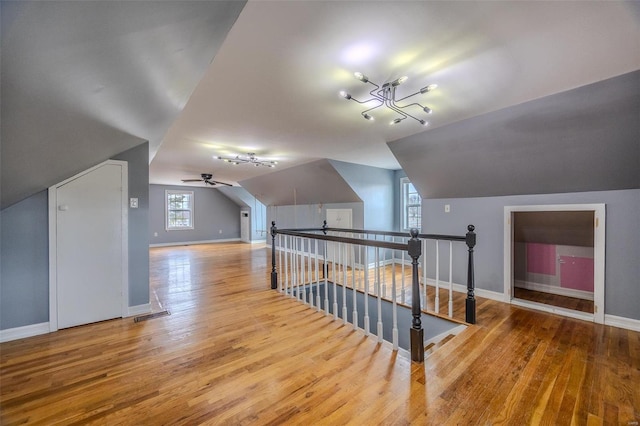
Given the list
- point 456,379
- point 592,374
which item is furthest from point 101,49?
point 592,374

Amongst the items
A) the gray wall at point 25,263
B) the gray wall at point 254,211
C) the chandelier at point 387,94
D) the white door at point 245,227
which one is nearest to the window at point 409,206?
the chandelier at point 387,94

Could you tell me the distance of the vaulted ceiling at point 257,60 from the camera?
1004 millimetres

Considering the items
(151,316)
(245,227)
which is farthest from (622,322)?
(245,227)

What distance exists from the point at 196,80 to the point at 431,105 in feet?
7.12

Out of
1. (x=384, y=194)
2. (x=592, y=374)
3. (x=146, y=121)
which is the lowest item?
(x=592, y=374)

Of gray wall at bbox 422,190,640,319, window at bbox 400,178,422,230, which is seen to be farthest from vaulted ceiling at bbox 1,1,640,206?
window at bbox 400,178,422,230

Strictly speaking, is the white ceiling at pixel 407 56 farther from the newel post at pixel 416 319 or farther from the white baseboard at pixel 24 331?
the white baseboard at pixel 24 331

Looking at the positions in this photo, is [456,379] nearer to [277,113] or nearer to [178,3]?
[178,3]

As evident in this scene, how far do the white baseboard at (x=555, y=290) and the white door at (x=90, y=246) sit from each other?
231 inches

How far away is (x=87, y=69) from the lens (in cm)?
116

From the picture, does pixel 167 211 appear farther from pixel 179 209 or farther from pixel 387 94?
pixel 387 94

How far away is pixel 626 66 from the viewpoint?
187 centimetres

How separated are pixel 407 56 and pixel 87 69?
1.82 m

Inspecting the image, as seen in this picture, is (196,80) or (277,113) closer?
(196,80)
